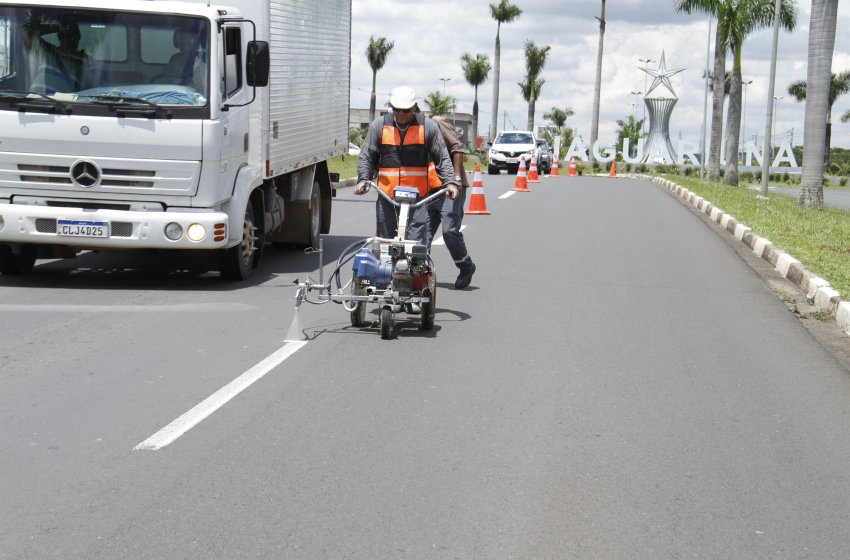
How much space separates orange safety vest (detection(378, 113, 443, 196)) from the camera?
961 cm

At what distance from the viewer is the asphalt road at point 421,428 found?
4.67 m

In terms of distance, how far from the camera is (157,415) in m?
6.32

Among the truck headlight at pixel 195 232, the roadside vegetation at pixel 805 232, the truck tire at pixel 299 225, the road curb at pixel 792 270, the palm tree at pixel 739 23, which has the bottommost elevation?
the road curb at pixel 792 270

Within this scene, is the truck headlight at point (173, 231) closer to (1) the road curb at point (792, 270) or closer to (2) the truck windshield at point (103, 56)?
(2) the truck windshield at point (103, 56)

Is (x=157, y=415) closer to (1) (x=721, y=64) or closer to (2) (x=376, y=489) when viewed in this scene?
(2) (x=376, y=489)

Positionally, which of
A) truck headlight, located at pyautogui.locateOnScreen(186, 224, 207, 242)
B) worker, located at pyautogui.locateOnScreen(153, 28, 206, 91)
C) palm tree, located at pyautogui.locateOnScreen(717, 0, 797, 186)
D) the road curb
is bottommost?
the road curb

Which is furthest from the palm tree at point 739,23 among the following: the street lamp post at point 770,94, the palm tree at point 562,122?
the palm tree at point 562,122

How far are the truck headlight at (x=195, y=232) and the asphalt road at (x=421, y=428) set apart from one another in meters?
0.58

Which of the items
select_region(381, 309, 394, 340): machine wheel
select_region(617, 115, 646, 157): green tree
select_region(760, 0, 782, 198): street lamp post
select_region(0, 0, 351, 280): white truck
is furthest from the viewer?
select_region(617, 115, 646, 157): green tree

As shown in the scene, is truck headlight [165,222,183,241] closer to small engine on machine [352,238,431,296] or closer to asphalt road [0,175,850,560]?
asphalt road [0,175,850,560]

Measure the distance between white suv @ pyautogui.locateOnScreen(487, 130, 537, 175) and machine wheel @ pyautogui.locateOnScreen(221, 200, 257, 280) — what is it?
1334 inches

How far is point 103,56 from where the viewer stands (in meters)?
10.7

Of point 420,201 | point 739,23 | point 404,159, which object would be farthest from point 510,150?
point 420,201

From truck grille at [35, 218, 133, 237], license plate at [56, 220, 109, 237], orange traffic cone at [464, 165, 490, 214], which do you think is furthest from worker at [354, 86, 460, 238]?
orange traffic cone at [464, 165, 490, 214]
